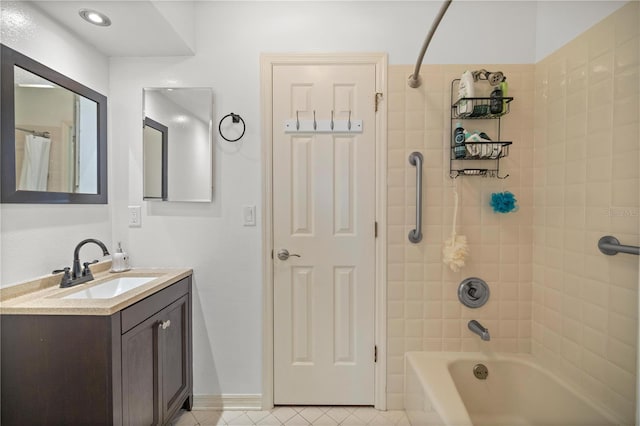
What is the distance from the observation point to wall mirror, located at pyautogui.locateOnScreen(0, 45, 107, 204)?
1.18 metres

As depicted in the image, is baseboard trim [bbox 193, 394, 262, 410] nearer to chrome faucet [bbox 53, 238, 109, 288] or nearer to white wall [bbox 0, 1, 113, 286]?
chrome faucet [bbox 53, 238, 109, 288]

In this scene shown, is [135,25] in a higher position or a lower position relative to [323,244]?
higher

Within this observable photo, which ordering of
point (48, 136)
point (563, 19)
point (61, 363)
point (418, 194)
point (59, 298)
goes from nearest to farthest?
point (61, 363), point (59, 298), point (48, 136), point (563, 19), point (418, 194)

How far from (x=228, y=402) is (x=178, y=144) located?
1625mm

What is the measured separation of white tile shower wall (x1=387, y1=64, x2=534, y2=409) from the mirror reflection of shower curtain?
1.77 m

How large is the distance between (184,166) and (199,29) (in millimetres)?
837

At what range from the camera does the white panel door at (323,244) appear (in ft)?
5.54

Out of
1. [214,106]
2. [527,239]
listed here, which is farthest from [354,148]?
[527,239]

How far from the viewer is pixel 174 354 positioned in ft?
5.11

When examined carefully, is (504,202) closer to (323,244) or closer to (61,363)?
(323,244)

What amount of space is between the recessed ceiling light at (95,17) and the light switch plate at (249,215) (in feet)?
3.82

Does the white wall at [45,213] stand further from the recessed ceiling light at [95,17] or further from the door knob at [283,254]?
the door knob at [283,254]

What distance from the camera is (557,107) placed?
4.94ft

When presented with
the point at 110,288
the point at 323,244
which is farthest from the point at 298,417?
the point at 110,288
